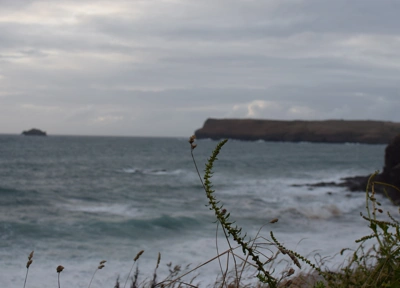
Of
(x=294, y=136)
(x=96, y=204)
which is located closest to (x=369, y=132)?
(x=294, y=136)

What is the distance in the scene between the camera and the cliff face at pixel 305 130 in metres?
160

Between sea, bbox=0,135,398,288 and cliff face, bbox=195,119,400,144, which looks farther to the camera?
cliff face, bbox=195,119,400,144

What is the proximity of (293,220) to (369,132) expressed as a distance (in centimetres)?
15117

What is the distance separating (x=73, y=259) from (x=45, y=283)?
239cm

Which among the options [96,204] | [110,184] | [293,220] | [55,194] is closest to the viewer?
[293,220]

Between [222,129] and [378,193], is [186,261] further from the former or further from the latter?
[222,129]

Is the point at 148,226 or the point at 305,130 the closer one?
the point at 148,226

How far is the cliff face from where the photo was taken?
159875 millimetres

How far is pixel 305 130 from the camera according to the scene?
550ft

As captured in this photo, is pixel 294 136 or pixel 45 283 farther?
pixel 294 136

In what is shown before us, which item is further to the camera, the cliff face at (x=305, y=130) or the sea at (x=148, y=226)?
the cliff face at (x=305, y=130)

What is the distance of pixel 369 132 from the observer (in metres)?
160

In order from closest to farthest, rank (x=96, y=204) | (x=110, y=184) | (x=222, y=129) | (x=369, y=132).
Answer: (x=96, y=204), (x=110, y=184), (x=369, y=132), (x=222, y=129)

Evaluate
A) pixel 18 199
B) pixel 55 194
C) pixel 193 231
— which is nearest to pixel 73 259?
pixel 193 231
